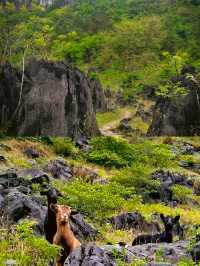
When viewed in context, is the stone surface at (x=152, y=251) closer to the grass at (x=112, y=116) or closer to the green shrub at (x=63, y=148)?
the green shrub at (x=63, y=148)

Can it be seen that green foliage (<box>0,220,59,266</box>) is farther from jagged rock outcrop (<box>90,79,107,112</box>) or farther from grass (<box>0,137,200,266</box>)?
jagged rock outcrop (<box>90,79,107,112</box>)

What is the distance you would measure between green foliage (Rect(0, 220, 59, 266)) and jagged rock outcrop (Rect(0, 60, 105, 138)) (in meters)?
21.1

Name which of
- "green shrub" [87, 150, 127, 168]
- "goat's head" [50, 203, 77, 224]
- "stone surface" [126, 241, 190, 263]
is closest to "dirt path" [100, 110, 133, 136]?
"green shrub" [87, 150, 127, 168]

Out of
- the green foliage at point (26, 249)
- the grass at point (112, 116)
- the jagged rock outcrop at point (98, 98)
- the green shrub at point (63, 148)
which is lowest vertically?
the grass at point (112, 116)

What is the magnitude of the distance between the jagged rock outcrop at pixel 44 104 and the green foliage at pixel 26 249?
21100mm

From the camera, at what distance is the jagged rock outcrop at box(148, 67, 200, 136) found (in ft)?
146

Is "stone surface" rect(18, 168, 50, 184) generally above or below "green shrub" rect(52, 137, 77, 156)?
above

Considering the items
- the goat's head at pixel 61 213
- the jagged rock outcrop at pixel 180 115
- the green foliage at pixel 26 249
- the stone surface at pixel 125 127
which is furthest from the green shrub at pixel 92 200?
the stone surface at pixel 125 127

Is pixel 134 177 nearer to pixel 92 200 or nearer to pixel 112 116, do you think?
pixel 92 200

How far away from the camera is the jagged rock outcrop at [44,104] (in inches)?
1268

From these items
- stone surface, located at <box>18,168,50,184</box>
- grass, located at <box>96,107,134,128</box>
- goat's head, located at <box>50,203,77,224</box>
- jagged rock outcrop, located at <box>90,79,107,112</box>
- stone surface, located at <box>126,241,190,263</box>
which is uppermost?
goat's head, located at <box>50,203,77,224</box>

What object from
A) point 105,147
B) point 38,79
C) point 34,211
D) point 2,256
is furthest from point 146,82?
point 2,256

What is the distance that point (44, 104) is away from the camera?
33594 mm

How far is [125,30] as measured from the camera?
9012 cm
